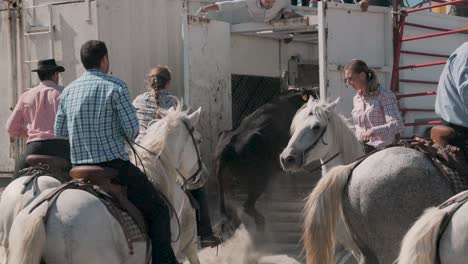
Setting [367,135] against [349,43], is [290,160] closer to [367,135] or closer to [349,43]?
[367,135]

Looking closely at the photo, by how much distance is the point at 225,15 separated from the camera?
38.3ft

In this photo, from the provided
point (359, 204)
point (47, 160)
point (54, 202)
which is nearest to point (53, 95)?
point (47, 160)

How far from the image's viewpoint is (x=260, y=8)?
10.8m

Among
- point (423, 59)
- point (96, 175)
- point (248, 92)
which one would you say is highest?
point (423, 59)

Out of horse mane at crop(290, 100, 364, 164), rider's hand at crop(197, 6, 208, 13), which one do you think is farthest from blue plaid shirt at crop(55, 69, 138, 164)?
rider's hand at crop(197, 6, 208, 13)

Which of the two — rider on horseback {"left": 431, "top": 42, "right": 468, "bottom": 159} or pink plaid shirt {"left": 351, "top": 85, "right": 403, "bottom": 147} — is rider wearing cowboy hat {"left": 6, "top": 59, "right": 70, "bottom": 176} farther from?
rider on horseback {"left": 431, "top": 42, "right": 468, "bottom": 159}

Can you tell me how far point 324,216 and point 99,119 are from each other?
1.69 m

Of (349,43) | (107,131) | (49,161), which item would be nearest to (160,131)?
(49,161)

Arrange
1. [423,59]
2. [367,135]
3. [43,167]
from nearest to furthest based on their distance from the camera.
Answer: [43,167] < [367,135] < [423,59]

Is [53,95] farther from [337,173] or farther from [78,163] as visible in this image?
[337,173]

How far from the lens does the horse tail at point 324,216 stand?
5.91m

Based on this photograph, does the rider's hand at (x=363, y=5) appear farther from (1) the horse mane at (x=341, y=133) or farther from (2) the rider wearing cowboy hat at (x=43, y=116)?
(2) the rider wearing cowboy hat at (x=43, y=116)

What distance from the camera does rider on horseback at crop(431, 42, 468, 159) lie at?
18.3 ft

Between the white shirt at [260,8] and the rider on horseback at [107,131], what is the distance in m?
4.97
